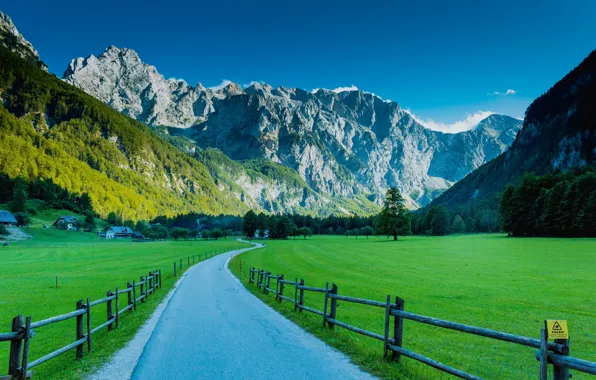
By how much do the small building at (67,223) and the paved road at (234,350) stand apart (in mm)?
180563

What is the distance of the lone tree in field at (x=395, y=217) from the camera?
117 metres

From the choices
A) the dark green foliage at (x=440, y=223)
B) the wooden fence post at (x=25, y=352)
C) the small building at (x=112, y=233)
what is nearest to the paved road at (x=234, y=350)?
the wooden fence post at (x=25, y=352)

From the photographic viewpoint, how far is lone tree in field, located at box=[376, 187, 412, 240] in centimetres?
11694

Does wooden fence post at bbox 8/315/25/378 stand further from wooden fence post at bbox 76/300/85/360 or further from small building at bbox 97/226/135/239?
small building at bbox 97/226/135/239

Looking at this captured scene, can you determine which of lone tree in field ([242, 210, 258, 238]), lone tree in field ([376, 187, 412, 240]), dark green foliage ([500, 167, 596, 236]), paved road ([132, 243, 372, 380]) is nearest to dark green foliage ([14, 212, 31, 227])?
lone tree in field ([242, 210, 258, 238])

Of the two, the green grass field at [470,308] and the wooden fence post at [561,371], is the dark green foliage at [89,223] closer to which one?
the green grass field at [470,308]

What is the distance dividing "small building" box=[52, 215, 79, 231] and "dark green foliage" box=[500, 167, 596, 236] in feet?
573

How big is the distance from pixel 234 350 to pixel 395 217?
110m

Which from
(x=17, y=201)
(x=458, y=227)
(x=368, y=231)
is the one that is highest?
(x=17, y=201)

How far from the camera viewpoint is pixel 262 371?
9.97 m

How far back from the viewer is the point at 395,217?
384ft

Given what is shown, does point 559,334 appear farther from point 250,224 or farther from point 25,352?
point 250,224

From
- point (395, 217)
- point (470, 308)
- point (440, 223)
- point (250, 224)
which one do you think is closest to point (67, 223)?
point (250, 224)

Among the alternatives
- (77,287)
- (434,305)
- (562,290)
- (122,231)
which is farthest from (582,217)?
(122,231)
